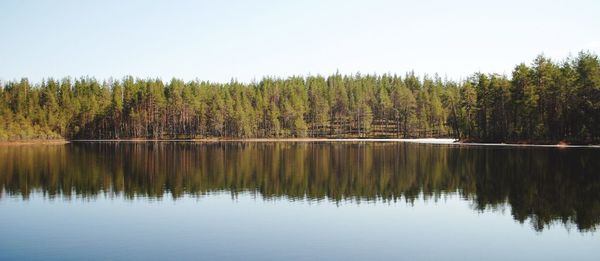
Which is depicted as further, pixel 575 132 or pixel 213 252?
pixel 575 132

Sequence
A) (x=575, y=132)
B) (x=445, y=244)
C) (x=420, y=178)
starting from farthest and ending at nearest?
(x=575, y=132), (x=420, y=178), (x=445, y=244)

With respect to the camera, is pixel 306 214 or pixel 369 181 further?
pixel 369 181

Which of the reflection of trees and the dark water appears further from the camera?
the reflection of trees

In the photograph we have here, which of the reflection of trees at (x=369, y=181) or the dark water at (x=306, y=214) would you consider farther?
the reflection of trees at (x=369, y=181)

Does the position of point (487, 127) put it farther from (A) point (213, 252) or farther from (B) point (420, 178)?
(A) point (213, 252)

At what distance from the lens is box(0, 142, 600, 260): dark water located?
22047 millimetres

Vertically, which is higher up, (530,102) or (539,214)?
(530,102)

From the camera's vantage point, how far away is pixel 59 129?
178875mm

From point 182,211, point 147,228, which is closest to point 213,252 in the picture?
point 147,228

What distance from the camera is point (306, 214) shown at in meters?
30.5

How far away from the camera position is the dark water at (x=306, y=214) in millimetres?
22047

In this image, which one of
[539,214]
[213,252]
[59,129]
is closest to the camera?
[213,252]

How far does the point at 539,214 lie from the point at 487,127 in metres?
95.4

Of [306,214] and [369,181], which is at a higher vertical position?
[369,181]
